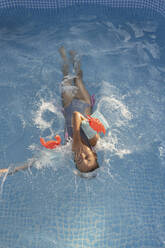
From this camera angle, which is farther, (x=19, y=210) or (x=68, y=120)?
(x=68, y=120)

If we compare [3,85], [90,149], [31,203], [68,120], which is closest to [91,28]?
[3,85]

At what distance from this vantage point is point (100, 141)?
4828 millimetres

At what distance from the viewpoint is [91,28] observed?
22.6ft

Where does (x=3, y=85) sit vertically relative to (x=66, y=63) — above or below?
below

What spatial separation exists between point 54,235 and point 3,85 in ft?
11.3

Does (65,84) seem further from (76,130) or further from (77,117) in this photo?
(76,130)

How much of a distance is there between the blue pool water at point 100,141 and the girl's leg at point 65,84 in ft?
0.85

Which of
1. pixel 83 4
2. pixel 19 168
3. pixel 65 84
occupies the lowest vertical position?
pixel 19 168

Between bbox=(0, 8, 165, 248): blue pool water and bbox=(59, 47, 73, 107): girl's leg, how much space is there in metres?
0.26

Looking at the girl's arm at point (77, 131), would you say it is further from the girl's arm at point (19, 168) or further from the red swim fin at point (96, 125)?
the girl's arm at point (19, 168)

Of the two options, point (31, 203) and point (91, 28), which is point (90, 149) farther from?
point (91, 28)

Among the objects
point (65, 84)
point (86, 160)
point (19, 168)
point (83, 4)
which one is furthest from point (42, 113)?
point (83, 4)

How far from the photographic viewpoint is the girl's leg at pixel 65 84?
194 inches

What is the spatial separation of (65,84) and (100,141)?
1485 mm
